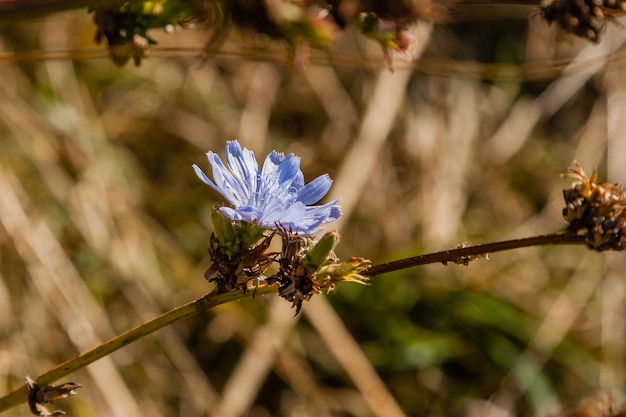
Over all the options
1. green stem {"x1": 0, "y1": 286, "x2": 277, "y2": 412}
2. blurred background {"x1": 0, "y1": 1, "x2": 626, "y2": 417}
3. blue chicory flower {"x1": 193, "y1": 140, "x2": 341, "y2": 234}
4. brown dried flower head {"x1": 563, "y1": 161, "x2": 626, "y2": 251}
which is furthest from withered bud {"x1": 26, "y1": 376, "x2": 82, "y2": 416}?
blurred background {"x1": 0, "y1": 1, "x2": 626, "y2": 417}

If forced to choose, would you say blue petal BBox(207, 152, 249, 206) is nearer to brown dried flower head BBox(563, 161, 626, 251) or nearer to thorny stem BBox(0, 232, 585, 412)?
thorny stem BBox(0, 232, 585, 412)

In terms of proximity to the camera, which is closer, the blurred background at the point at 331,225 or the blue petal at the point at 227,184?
the blue petal at the point at 227,184

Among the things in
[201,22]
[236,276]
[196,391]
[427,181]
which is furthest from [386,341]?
[236,276]

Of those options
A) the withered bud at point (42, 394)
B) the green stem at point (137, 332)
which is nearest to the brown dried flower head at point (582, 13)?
the green stem at point (137, 332)

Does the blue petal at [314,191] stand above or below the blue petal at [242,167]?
below

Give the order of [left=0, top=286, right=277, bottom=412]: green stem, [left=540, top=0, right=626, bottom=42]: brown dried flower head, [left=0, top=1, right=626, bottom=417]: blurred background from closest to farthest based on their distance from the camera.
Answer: [left=0, top=286, right=277, bottom=412]: green stem → [left=540, top=0, right=626, bottom=42]: brown dried flower head → [left=0, top=1, right=626, bottom=417]: blurred background

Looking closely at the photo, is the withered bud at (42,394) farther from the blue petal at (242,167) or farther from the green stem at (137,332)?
the blue petal at (242,167)

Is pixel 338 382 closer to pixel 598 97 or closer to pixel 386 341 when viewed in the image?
pixel 386 341

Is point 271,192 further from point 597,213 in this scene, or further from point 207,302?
point 597,213

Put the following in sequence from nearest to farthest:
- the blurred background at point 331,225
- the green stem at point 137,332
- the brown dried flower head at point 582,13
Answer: the green stem at point 137,332 < the brown dried flower head at point 582,13 < the blurred background at point 331,225
